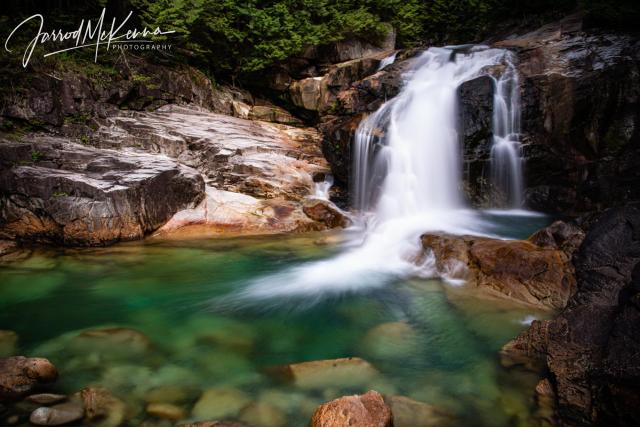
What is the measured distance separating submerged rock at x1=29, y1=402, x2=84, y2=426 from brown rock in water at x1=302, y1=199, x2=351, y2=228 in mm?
6661

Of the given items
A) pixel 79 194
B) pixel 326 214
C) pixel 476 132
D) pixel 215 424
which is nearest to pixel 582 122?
pixel 476 132

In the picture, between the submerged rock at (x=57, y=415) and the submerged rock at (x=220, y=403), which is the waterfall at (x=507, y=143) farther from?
the submerged rock at (x=57, y=415)

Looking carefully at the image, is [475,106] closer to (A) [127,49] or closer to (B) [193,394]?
(B) [193,394]

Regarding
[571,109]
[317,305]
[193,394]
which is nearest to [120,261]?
[317,305]

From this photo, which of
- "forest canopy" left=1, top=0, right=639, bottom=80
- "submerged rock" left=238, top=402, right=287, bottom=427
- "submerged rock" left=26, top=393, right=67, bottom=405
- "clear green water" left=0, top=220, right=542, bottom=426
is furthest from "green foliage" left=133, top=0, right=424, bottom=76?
"submerged rock" left=238, top=402, right=287, bottom=427

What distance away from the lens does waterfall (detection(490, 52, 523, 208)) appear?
811cm

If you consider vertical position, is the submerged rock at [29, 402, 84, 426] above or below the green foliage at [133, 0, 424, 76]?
below

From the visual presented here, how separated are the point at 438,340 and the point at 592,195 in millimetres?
6055

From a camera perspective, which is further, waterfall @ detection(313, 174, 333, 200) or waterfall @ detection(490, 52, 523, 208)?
waterfall @ detection(313, 174, 333, 200)

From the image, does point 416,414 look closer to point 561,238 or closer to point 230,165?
point 561,238

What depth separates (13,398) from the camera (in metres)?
2.64

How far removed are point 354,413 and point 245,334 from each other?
2015mm

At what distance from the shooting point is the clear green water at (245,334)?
3018 millimetres
